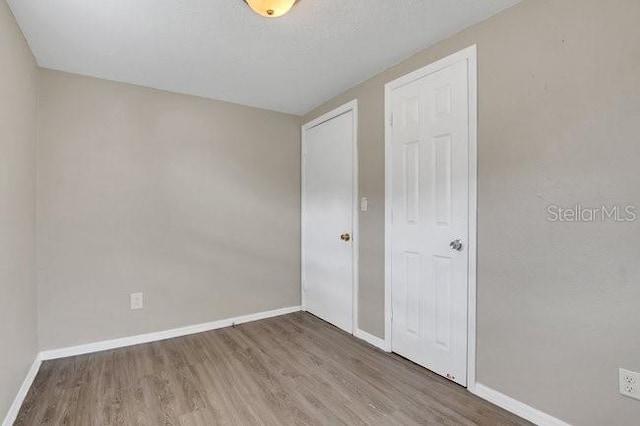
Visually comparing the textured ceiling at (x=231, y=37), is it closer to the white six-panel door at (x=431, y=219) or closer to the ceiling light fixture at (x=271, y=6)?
the ceiling light fixture at (x=271, y=6)

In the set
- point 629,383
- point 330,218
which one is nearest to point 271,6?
point 330,218

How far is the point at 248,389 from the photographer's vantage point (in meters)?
2.04

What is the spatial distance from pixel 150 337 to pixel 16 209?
1478mm

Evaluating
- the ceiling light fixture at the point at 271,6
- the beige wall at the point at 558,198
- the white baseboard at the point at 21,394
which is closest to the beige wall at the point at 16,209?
the white baseboard at the point at 21,394

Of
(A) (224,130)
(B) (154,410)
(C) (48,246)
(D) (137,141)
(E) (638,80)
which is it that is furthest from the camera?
(A) (224,130)

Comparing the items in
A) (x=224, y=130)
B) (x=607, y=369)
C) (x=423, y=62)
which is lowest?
(x=607, y=369)

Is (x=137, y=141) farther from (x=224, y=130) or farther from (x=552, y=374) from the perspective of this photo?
(x=552, y=374)

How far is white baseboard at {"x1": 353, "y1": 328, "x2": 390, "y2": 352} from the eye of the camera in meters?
2.58

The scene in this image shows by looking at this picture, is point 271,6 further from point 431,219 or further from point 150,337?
point 150,337

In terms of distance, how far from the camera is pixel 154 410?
184 centimetres

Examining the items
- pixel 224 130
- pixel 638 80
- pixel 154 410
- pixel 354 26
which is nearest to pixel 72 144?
pixel 224 130

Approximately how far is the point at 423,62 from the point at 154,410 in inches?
110

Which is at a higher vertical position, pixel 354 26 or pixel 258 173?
pixel 354 26
